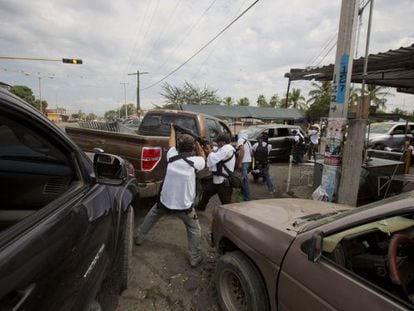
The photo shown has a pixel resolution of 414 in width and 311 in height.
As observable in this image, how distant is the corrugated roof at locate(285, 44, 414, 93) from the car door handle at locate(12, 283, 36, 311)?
640cm

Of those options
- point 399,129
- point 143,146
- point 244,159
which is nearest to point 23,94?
point 143,146

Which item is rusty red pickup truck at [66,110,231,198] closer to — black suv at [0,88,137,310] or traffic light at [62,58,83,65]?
black suv at [0,88,137,310]

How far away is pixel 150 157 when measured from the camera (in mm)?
3963

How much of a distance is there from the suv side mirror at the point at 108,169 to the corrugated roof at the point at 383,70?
5.60m

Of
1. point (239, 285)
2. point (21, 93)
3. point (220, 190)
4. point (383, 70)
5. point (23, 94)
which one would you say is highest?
point (383, 70)

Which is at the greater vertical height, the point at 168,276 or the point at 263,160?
the point at 263,160

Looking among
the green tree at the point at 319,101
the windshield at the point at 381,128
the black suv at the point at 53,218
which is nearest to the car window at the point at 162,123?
the black suv at the point at 53,218

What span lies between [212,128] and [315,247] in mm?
4748

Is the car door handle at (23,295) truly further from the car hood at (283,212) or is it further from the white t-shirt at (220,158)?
the white t-shirt at (220,158)

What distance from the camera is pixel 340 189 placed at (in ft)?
15.4

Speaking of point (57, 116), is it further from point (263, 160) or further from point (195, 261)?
point (195, 261)

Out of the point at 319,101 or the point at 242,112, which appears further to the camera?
the point at 319,101

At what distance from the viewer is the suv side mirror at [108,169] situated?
1834 millimetres

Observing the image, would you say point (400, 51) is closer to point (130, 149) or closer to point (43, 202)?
point (130, 149)
